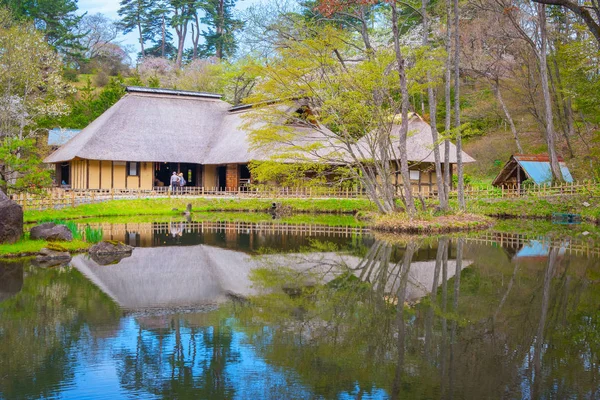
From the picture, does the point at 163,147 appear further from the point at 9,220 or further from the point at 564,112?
the point at 564,112

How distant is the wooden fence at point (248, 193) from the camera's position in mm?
26672

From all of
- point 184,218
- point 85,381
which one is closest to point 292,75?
point 184,218

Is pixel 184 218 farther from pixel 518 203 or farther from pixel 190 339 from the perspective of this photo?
pixel 190 339

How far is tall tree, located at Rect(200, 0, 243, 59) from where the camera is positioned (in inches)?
2495

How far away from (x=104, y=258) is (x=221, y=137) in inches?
988

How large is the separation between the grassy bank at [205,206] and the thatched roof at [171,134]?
107 inches

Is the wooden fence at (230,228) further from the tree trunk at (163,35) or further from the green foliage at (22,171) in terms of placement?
the tree trunk at (163,35)

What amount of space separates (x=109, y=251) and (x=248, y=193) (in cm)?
1979

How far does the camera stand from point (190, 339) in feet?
25.3

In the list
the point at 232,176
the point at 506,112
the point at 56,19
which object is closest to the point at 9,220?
the point at 232,176

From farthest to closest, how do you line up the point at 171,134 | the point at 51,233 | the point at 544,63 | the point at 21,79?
the point at 171,134, the point at 21,79, the point at 544,63, the point at 51,233

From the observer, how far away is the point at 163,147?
121 feet

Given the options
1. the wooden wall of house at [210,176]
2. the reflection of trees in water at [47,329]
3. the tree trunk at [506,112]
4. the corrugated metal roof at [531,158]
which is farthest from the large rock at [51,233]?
the tree trunk at [506,112]

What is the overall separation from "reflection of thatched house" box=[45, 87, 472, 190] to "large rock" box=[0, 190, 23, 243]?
17587 millimetres
